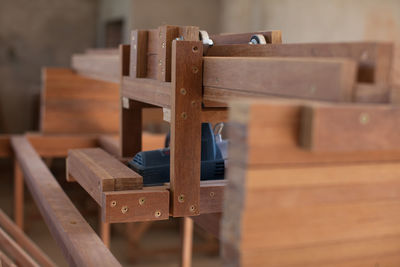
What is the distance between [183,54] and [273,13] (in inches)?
193

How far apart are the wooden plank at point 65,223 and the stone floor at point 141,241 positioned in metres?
3.36

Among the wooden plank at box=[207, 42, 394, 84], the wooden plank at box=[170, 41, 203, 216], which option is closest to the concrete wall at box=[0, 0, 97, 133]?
the wooden plank at box=[170, 41, 203, 216]

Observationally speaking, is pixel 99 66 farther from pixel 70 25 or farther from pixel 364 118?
pixel 70 25

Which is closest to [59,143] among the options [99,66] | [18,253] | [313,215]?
[99,66]

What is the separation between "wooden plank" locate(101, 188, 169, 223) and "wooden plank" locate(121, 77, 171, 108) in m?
0.28

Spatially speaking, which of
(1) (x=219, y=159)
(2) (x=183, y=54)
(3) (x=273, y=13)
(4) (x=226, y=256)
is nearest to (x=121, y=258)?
(3) (x=273, y=13)

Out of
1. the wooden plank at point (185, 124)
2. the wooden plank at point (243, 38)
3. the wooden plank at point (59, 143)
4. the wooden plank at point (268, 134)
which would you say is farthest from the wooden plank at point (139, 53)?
the wooden plank at point (59, 143)

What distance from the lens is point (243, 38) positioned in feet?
5.98

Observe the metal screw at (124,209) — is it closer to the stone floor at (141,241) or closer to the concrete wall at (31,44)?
the stone floor at (141,241)

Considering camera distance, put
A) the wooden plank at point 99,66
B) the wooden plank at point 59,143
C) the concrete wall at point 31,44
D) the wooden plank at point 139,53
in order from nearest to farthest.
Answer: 1. the wooden plank at point 139,53
2. the wooden plank at point 99,66
3. the wooden plank at point 59,143
4. the concrete wall at point 31,44

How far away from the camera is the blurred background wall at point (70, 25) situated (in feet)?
23.0

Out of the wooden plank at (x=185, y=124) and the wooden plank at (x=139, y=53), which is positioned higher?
the wooden plank at (x=139, y=53)

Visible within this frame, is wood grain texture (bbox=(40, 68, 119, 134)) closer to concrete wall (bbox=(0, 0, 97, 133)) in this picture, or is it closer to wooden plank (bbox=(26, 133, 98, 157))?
wooden plank (bbox=(26, 133, 98, 157))

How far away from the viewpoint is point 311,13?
5.86m
